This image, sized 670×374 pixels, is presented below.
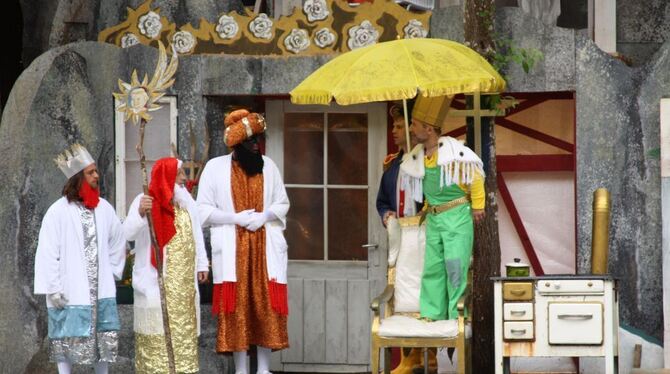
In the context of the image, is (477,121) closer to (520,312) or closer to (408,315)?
(408,315)

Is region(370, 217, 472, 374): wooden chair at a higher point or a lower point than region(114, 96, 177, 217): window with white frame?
lower

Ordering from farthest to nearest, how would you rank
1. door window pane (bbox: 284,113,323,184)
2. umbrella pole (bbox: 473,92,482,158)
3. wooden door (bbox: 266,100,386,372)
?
1. door window pane (bbox: 284,113,323,184)
2. wooden door (bbox: 266,100,386,372)
3. umbrella pole (bbox: 473,92,482,158)

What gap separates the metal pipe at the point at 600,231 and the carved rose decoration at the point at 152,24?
3.91 meters

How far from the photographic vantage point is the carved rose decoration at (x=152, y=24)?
1429cm

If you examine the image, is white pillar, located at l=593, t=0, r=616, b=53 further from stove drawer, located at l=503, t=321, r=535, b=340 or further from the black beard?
stove drawer, located at l=503, t=321, r=535, b=340

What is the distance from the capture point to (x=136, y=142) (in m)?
14.3

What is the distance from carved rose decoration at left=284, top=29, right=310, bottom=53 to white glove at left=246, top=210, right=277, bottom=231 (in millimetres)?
1564

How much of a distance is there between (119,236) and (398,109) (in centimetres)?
240

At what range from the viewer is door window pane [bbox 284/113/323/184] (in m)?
14.5

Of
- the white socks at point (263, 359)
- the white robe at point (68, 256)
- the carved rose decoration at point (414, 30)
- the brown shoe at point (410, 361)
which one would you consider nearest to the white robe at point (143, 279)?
the white robe at point (68, 256)

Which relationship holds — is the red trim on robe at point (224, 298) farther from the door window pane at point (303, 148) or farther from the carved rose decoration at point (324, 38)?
the carved rose decoration at point (324, 38)

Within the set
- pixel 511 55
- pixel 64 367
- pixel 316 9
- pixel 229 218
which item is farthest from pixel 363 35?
pixel 64 367

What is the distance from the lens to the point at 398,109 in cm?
1327

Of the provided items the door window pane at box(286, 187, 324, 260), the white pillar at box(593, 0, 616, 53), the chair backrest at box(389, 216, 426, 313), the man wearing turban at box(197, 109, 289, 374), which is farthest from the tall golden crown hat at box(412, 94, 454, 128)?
the white pillar at box(593, 0, 616, 53)
